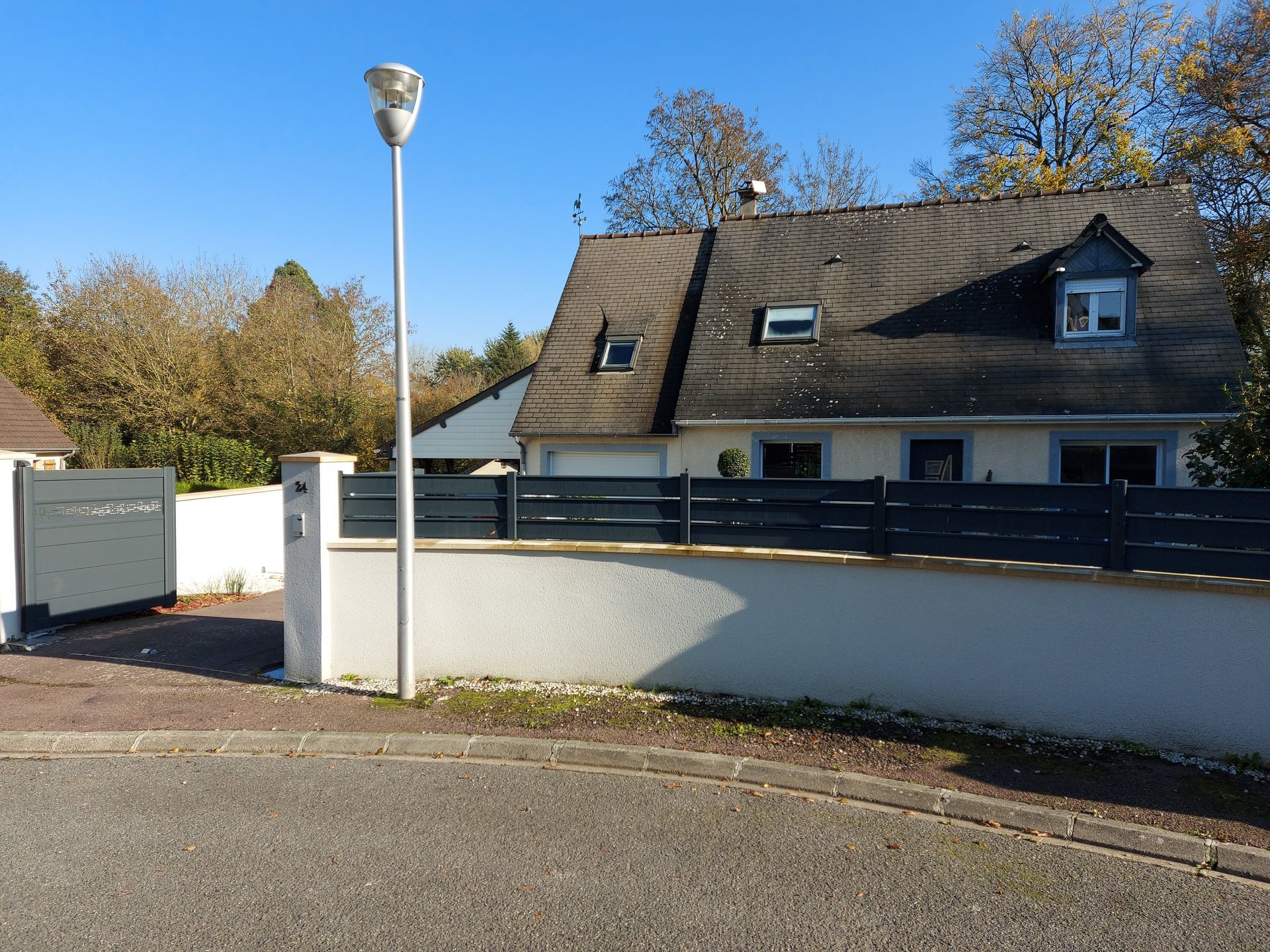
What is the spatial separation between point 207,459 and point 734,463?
1404 cm

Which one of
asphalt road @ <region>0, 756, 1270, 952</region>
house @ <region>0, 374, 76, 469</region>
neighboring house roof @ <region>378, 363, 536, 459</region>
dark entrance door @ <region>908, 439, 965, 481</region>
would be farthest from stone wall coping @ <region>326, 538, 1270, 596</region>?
house @ <region>0, 374, 76, 469</region>

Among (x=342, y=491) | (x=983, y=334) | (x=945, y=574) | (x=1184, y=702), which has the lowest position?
(x=1184, y=702)

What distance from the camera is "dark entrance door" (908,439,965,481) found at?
39.3 feet

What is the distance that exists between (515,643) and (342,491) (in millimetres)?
2115

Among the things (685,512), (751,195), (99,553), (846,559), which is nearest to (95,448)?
(99,553)

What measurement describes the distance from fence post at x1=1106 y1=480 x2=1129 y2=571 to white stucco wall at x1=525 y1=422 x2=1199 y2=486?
539 cm

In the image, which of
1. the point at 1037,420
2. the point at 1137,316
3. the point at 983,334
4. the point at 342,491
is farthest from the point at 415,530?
the point at 1137,316

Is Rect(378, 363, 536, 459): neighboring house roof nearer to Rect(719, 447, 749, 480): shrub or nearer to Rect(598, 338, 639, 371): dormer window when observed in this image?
Rect(598, 338, 639, 371): dormer window

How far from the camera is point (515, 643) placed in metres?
7.08

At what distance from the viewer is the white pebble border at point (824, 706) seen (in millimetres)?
5387

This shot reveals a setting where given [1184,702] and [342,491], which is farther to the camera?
[342,491]

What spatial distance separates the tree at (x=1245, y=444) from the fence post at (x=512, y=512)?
569 cm

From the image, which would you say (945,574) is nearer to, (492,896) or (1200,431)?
(1200,431)

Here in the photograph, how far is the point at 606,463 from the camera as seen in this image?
45.3 ft
